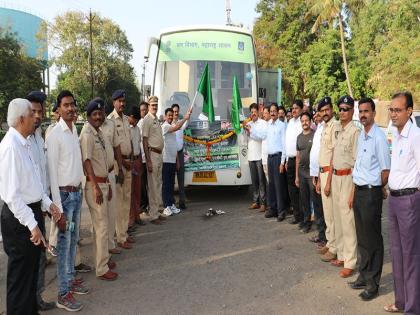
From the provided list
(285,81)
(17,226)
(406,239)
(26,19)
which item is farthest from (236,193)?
(26,19)

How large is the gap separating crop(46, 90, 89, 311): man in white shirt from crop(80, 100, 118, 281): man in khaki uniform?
0.27 m

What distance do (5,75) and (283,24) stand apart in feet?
70.1

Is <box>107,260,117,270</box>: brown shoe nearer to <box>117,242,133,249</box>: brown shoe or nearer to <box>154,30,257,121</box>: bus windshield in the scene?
<box>117,242,133,249</box>: brown shoe

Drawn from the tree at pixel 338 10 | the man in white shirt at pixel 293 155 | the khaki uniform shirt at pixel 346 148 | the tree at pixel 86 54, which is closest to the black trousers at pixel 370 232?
the khaki uniform shirt at pixel 346 148

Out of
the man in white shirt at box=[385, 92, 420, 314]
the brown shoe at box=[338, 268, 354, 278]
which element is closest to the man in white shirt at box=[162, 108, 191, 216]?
the brown shoe at box=[338, 268, 354, 278]

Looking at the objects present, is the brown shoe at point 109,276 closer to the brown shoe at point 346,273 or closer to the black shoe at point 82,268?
the black shoe at point 82,268

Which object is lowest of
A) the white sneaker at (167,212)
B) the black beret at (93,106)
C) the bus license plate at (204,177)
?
the white sneaker at (167,212)

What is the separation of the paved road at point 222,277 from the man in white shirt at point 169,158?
1053 mm

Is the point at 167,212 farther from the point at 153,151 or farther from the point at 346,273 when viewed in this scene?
the point at 346,273

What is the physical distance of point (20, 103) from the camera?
3.37m

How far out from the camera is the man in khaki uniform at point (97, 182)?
186 inches

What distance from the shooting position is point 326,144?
5383mm

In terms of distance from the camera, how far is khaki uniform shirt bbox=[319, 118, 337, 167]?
5310 millimetres

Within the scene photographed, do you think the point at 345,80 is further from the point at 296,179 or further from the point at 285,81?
the point at 296,179
